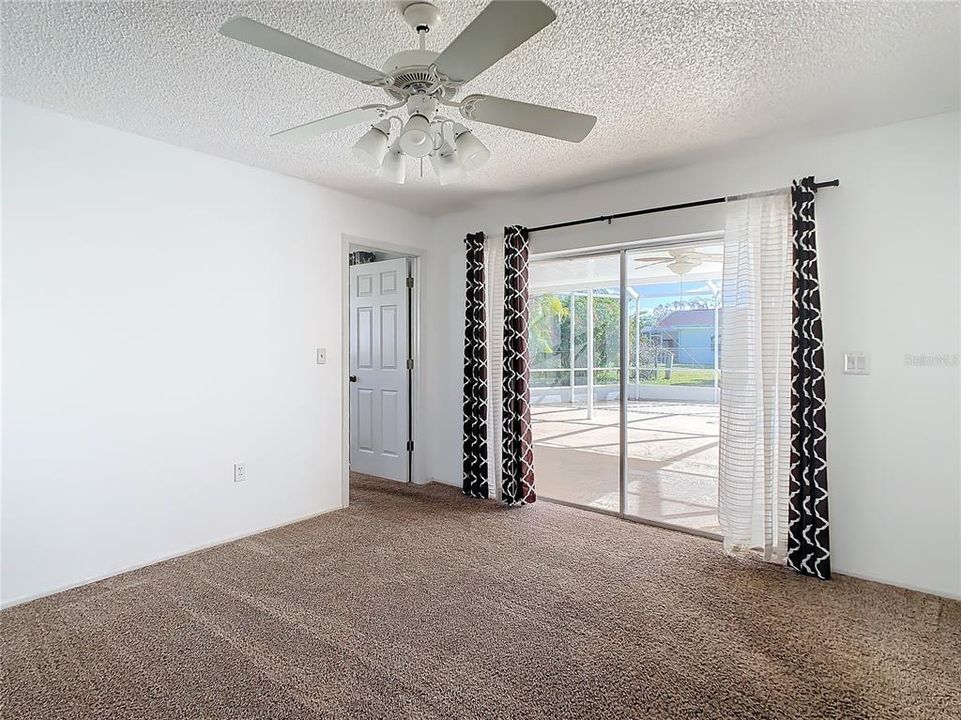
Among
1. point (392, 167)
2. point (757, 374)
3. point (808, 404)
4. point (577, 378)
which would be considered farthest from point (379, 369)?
point (808, 404)

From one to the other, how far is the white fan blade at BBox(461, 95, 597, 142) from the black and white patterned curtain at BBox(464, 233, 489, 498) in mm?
2527

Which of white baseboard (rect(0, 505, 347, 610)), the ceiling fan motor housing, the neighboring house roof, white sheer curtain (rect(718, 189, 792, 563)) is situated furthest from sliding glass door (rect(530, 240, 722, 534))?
the ceiling fan motor housing

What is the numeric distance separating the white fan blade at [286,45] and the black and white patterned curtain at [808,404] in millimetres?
2484

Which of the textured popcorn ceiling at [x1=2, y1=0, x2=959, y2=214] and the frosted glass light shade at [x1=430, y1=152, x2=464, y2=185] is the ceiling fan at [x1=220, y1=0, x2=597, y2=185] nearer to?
the frosted glass light shade at [x1=430, y1=152, x2=464, y2=185]

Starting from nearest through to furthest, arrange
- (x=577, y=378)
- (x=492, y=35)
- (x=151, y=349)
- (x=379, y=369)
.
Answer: (x=492, y=35) < (x=151, y=349) < (x=577, y=378) < (x=379, y=369)

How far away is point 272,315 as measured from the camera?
3.77m

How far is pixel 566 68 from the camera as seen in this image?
7.64 ft

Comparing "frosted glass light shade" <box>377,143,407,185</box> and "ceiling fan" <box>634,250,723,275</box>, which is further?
"ceiling fan" <box>634,250,723,275</box>

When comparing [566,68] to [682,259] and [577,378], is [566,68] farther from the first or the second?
[577,378]

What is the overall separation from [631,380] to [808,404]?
1192mm

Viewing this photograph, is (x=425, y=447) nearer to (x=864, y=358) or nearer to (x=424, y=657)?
(x=424, y=657)

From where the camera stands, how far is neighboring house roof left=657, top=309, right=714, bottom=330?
12.0 ft

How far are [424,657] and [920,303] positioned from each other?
298 centimetres

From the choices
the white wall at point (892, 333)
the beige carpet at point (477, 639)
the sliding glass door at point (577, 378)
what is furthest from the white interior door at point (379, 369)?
the white wall at point (892, 333)
